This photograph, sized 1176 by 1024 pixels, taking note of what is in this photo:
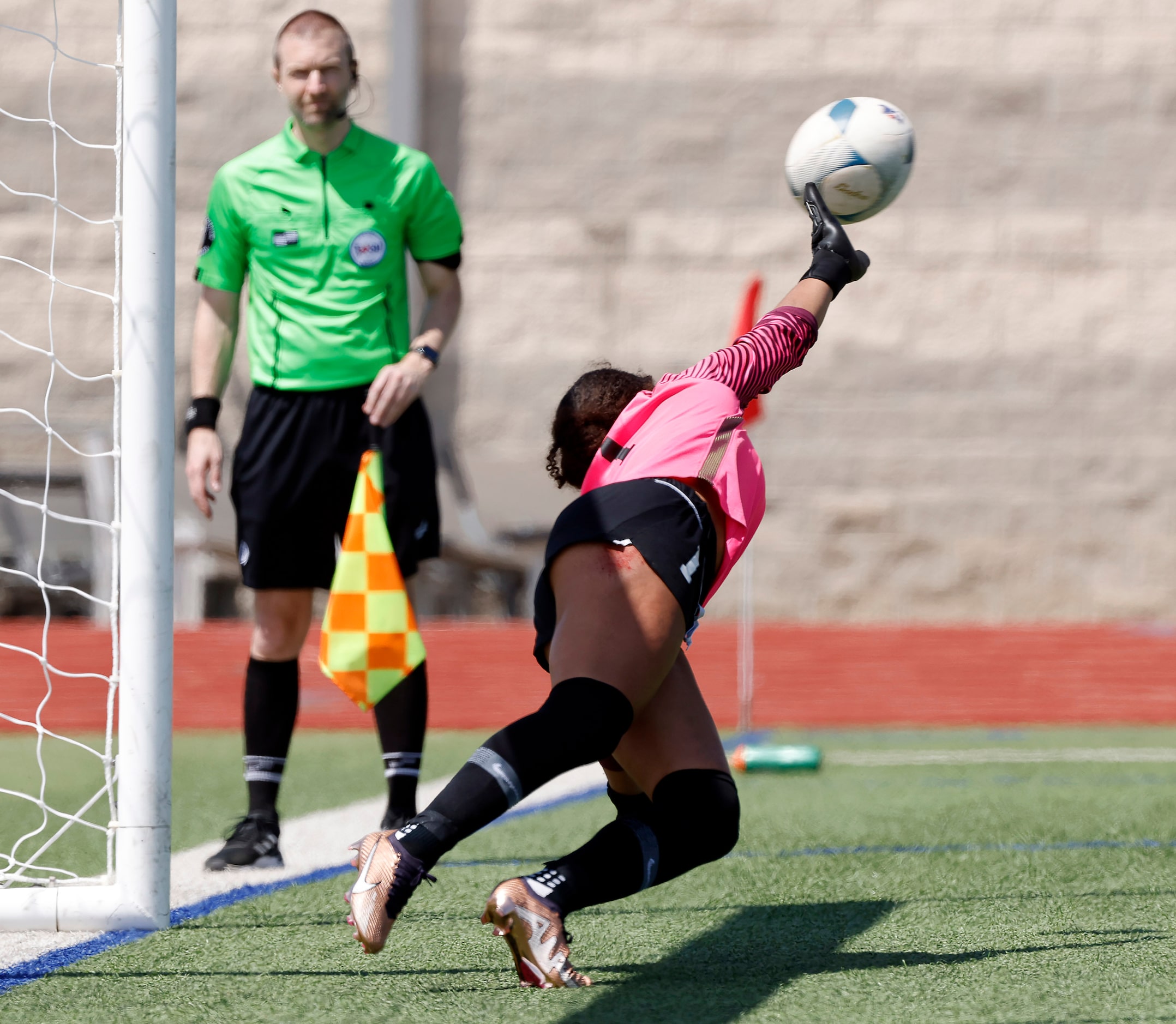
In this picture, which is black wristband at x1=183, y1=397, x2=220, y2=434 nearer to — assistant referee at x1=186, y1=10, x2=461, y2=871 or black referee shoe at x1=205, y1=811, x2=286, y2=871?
assistant referee at x1=186, y1=10, x2=461, y2=871

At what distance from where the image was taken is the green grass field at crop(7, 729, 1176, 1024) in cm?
182

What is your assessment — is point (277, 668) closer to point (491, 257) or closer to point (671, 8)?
point (491, 257)

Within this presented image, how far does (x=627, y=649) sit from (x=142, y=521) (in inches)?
34.5

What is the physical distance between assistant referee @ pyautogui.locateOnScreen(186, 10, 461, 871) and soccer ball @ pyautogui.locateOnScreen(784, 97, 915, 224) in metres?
0.96

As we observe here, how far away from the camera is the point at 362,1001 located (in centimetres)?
187

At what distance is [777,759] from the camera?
4738mm

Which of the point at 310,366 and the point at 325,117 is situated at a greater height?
the point at 325,117

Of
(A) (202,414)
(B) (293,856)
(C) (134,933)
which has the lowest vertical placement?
(B) (293,856)

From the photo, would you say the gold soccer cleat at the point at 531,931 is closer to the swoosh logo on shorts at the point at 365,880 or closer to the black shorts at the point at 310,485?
the swoosh logo on shorts at the point at 365,880

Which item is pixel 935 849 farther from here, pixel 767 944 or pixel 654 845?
pixel 654 845

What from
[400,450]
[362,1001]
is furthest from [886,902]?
[400,450]

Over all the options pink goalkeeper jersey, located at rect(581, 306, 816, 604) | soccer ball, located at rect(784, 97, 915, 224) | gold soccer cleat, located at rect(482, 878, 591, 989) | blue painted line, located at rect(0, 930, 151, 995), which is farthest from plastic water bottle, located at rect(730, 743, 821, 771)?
gold soccer cleat, located at rect(482, 878, 591, 989)

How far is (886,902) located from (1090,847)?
0.79m

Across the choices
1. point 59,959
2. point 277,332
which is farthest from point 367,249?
point 59,959
